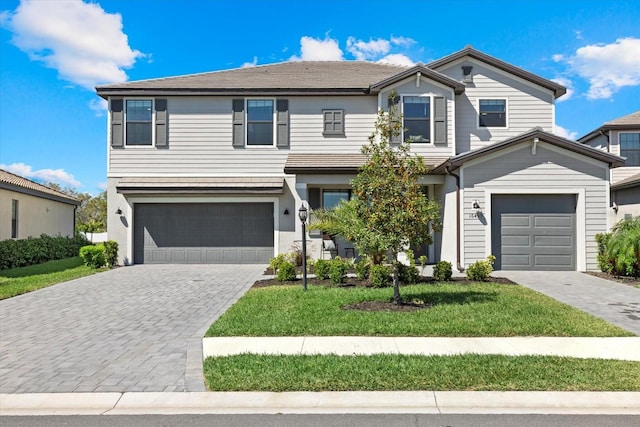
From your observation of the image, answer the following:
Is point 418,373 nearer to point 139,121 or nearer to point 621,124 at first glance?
point 139,121

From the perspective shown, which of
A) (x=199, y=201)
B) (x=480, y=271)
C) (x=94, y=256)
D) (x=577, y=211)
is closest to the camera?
(x=480, y=271)

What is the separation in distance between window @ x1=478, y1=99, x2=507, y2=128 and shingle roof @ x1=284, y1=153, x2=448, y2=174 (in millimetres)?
2838

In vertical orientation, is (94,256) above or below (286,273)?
above

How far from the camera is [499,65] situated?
17516 mm

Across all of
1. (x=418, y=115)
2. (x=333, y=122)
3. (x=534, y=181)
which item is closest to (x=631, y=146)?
(x=534, y=181)

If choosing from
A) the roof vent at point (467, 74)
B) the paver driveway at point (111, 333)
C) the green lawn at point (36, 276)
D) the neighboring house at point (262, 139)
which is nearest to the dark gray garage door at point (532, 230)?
the neighboring house at point (262, 139)

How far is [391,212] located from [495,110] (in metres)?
11.8

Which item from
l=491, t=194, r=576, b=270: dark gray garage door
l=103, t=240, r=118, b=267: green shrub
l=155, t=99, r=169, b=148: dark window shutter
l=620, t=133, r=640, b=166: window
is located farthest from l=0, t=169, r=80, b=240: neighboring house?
l=620, t=133, r=640, b=166: window

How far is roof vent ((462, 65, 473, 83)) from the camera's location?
1777 centimetres

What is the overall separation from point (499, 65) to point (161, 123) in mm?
13677

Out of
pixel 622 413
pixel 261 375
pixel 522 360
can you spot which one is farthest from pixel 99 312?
pixel 622 413

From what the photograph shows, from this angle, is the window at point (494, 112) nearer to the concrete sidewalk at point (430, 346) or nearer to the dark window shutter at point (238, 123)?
the dark window shutter at point (238, 123)

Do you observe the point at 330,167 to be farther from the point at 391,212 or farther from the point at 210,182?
the point at 391,212

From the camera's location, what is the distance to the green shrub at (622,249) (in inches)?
484
